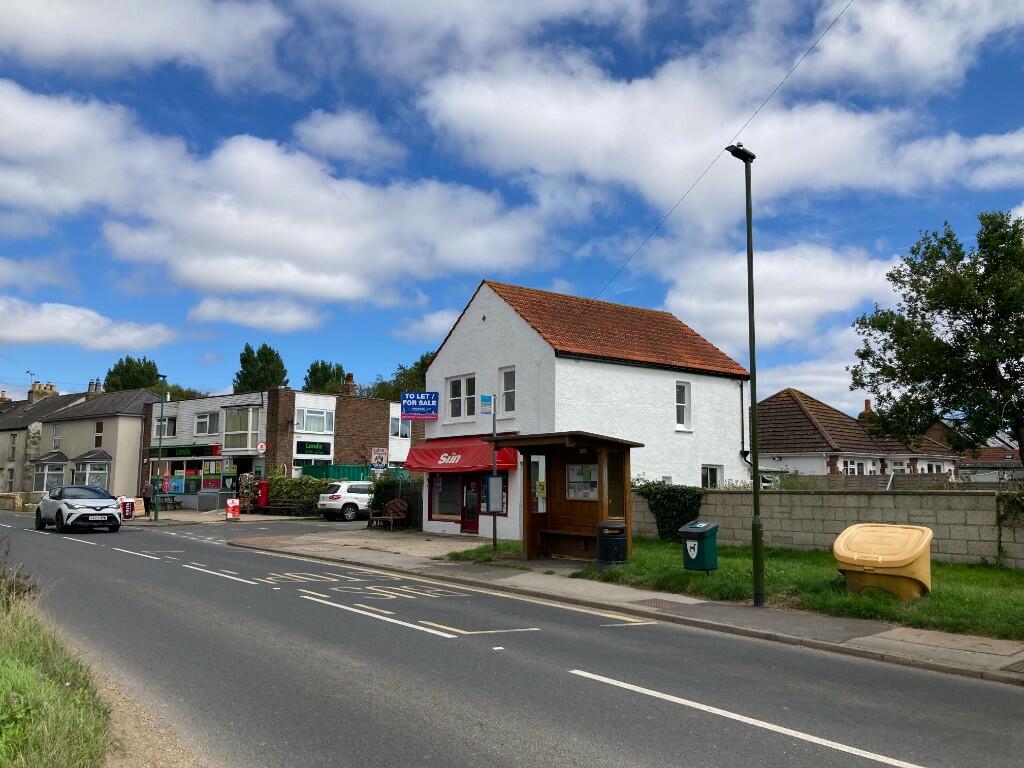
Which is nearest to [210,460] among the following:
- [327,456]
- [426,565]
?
[327,456]

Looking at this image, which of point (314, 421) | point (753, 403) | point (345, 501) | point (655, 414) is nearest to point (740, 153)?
point (753, 403)

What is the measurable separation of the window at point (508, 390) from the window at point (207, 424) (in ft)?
96.8

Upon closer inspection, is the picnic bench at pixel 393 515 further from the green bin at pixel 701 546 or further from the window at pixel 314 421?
the window at pixel 314 421

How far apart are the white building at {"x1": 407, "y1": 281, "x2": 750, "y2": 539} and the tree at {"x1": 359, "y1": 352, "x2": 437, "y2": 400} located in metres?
40.3

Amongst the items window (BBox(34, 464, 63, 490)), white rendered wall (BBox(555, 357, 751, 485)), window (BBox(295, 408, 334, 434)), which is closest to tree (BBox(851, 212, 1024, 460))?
white rendered wall (BBox(555, 357, 751, 485))

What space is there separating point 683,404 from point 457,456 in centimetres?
799

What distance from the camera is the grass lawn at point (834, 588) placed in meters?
10.6

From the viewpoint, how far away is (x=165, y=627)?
10.5 m

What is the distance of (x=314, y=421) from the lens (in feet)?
159

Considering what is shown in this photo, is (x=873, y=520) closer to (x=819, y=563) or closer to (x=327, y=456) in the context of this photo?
(x=819, y=563)

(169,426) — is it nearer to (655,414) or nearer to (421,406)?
(421,406)

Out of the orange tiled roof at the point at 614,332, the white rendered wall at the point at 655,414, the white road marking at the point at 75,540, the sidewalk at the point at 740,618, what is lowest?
the white road marking at the point at 75,540

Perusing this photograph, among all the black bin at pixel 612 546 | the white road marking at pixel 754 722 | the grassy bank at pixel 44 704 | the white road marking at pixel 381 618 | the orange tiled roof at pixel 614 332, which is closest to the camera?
the grassy bank at pixel 44 704

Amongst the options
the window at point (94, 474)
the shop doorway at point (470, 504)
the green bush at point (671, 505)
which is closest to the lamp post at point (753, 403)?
the green bush at point (671, 505)
